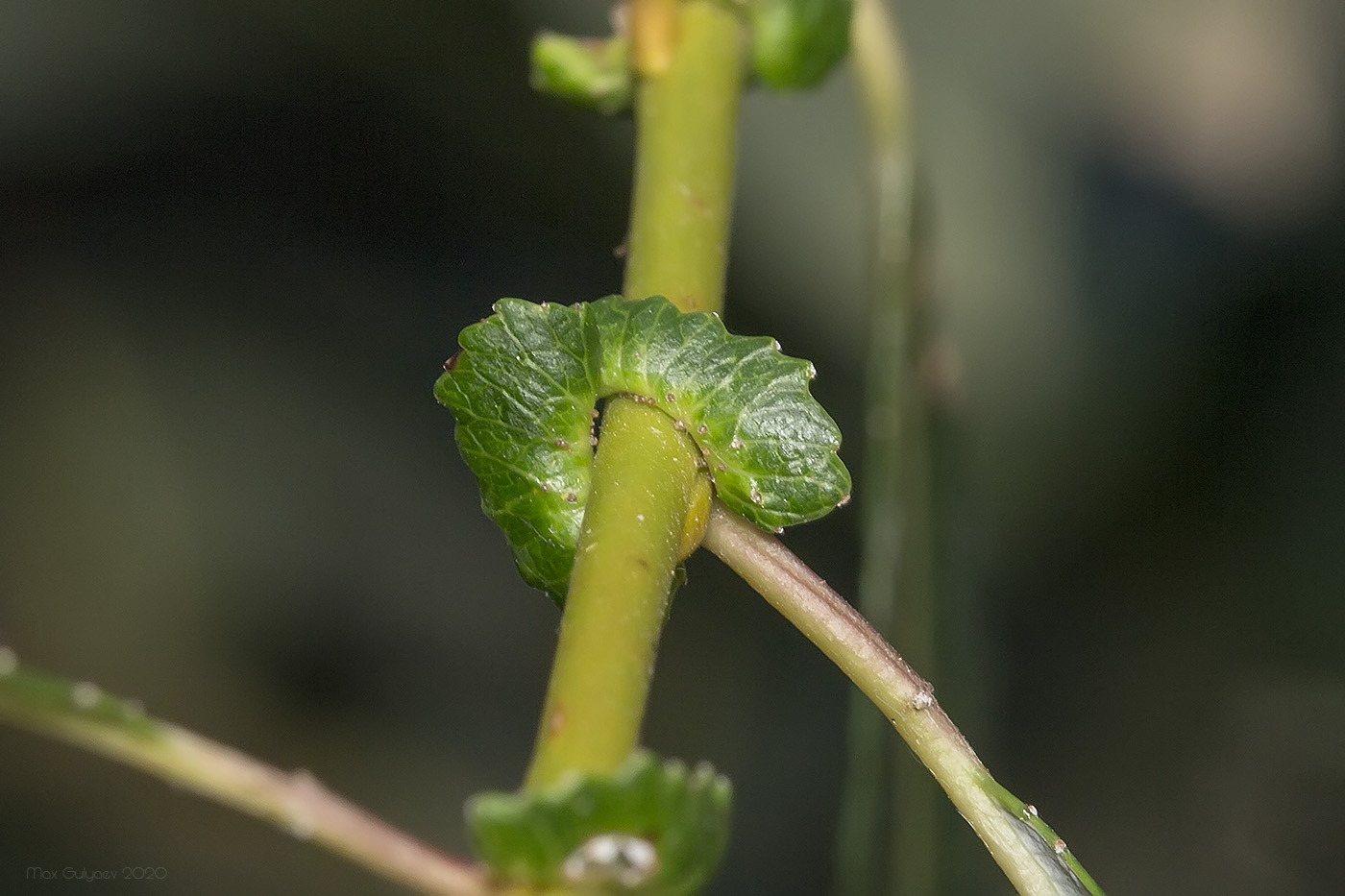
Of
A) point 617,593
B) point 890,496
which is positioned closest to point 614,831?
point 617,593

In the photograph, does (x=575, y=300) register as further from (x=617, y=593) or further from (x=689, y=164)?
(x=617, y=593)

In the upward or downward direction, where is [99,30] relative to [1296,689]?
upward

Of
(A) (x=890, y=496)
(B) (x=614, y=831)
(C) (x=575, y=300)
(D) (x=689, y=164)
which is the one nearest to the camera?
(B) (x=614, y=831)

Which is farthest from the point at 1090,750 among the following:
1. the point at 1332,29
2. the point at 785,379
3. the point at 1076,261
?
the point at 785,379

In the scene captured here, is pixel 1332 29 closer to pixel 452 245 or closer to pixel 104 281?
pixel 452 245

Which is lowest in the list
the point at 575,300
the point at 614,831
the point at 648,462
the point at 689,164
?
the point at 614,831

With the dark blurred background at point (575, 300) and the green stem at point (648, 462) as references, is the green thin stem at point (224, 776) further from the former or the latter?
the dark blurred background at point (575, 300)
